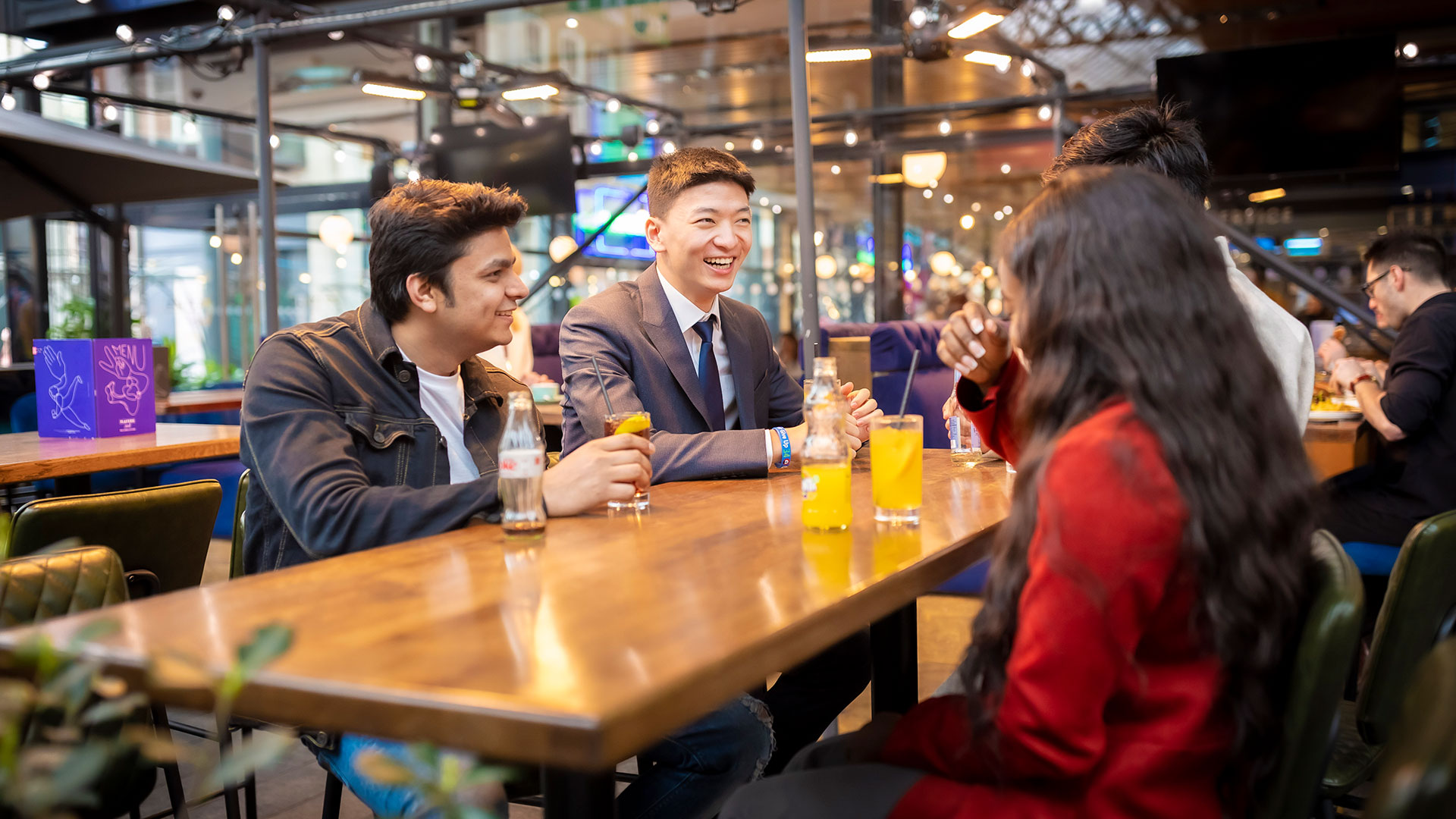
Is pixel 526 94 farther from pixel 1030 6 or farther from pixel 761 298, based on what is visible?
pixel 1030 6

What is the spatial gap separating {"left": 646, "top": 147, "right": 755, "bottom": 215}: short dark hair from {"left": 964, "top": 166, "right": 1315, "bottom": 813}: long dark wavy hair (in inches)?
53.8

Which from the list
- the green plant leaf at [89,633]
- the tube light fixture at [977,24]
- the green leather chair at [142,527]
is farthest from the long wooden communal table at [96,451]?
the tube light fixture at [977,24]

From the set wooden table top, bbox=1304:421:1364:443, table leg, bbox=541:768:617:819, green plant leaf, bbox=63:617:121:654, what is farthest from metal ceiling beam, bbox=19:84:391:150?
green plant leaf, bbox=63:617:121:654

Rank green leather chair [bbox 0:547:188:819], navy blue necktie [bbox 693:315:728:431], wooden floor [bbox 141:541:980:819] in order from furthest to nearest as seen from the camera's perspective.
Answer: wooden floor [bbox 141:541:980:819] < navy blue necktie [bbox 693:315:728:431] < green leather chair [bbox 0:547:188:819]

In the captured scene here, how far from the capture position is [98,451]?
286cm

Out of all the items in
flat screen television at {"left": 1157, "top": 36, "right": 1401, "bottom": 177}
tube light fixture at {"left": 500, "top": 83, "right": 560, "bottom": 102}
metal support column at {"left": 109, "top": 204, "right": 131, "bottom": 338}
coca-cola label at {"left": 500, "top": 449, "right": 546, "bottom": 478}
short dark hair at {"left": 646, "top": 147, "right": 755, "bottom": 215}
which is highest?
tube light fixture at {"left": 500, "top": 83, "right": 560, "bottom": 102}

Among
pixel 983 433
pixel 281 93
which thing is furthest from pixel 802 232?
pixel 281 93

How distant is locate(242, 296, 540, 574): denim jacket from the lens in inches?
61.3

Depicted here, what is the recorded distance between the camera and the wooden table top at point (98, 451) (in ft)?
8.68

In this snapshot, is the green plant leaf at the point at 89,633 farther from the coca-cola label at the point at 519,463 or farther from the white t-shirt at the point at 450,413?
the white t-shirt at the point at 450,413

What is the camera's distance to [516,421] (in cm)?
150

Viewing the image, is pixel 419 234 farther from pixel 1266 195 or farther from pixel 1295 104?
pixel 1266 195

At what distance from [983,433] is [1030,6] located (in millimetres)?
8119

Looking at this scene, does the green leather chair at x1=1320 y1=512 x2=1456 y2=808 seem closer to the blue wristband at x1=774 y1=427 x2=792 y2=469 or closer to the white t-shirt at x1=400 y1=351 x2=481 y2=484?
the blue wristband at x1=774 y1=427 x2=792 y2=469
